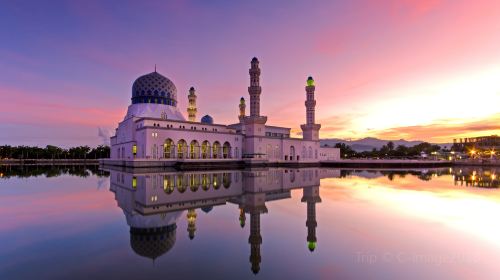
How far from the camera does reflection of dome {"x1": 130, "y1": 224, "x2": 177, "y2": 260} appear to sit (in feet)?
17.9

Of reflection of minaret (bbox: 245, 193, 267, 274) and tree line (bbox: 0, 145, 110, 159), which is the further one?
tree line (bbox: 0, 145, 110, 159)

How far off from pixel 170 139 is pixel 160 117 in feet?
21.8

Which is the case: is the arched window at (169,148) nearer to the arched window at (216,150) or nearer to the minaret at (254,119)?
the arched window at (216,150)

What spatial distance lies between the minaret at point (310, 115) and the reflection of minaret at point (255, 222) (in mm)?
45304

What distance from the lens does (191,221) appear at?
8.01m

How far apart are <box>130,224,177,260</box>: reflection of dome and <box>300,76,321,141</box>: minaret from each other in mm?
51668

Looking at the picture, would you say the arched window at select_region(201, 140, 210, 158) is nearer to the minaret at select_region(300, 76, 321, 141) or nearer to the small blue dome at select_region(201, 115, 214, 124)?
the small blue dome at select_region(201, 115, 214, 124)

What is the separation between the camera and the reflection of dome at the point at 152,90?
158 ft

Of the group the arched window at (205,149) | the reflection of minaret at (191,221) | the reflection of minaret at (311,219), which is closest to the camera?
the reflection of minaret at (311,219)

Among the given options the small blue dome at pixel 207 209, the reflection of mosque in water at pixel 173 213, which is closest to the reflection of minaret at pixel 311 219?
the reflection of mosque in water at pixel 173 213

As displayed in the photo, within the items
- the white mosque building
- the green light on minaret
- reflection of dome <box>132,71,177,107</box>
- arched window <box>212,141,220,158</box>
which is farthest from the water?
the green light on minaret

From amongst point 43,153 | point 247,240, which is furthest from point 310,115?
point 43,153

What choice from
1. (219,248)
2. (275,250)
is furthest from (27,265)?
(275,250)

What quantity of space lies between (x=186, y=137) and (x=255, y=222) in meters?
36.8
